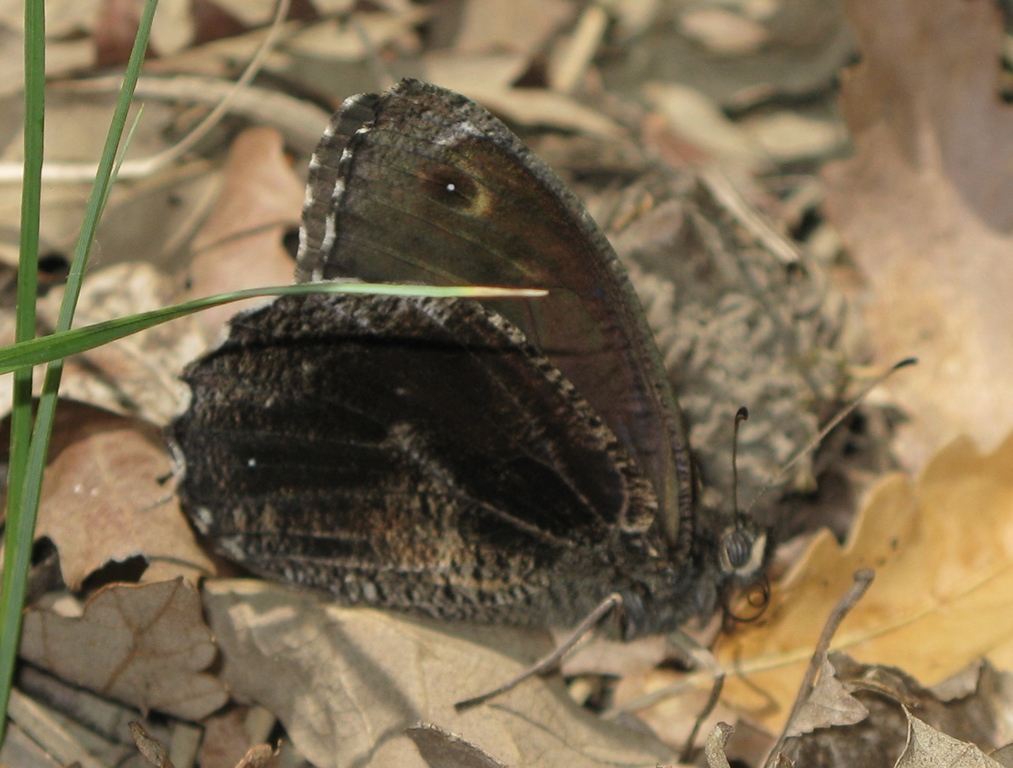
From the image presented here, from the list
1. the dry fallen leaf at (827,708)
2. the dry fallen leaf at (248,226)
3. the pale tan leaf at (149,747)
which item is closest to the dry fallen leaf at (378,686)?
the pale tan leaf at (149,747)

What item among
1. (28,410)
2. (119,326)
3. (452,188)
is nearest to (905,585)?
(452,188)

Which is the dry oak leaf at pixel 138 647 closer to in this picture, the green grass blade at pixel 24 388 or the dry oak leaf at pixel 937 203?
the green grass blade at pixel 24 388

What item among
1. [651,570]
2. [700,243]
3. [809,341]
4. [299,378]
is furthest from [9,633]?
[809,341]

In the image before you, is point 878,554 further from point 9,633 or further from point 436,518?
point 9,633

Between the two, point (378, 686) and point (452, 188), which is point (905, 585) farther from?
point (452, 188)

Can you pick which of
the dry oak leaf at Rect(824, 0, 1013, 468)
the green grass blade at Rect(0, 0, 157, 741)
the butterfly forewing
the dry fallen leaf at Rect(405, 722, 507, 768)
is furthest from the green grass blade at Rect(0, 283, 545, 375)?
the dry oak leaf at Rect(824, 0, 1013, 468)

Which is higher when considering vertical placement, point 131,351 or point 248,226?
point 248,226

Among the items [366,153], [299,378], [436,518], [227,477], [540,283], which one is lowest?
[436,518]
